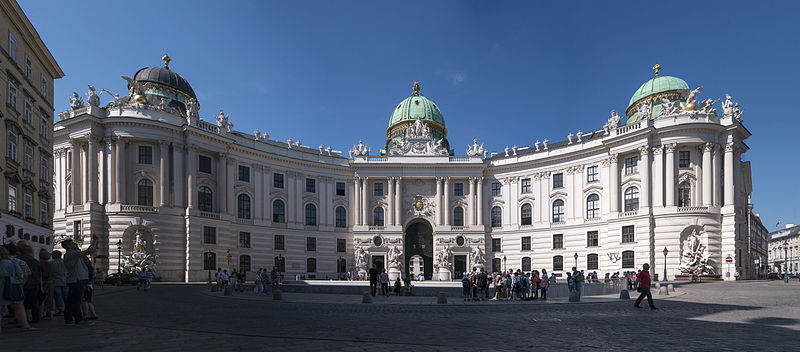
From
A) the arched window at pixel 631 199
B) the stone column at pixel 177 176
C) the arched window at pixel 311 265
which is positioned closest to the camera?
the stone column at pixel 177 176

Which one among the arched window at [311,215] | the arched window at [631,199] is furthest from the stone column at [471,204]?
the arched window at [311,215]

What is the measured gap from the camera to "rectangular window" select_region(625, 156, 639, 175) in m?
55.6

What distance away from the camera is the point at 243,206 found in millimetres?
58875

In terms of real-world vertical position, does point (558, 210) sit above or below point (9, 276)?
below

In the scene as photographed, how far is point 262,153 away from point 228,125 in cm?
512

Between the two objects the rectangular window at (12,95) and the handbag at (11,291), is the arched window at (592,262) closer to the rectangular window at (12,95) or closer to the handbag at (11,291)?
the rectangular window at (12,95)

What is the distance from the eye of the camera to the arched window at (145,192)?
166ft

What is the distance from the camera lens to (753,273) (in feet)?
189

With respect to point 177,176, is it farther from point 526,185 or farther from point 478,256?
point 526,185

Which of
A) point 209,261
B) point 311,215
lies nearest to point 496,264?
point 311,215

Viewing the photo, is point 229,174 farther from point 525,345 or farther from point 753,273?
point 753,273

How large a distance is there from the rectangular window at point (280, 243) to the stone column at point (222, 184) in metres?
7.88

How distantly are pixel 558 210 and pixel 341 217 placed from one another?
92.5ft

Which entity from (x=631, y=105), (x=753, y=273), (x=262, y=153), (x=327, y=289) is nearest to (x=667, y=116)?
(x=631, y=105)
